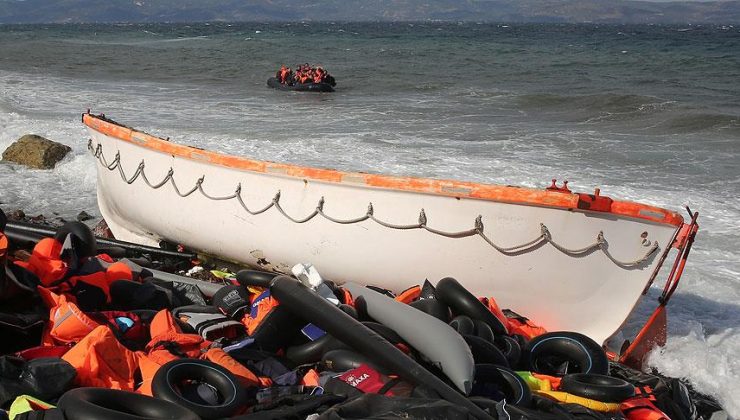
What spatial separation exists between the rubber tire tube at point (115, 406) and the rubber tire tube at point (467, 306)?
2.18m

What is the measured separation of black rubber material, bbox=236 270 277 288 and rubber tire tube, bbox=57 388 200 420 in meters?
2.01

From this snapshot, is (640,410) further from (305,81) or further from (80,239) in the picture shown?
(305,81)

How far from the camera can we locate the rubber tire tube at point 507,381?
396cm

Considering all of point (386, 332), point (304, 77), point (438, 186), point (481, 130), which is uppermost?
point (438, 186)

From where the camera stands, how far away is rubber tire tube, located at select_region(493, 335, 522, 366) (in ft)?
15.5

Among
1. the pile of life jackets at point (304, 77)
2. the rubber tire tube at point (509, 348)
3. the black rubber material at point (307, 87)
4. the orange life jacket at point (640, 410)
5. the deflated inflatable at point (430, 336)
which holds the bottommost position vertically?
the orange life jacket at point (640, 410)

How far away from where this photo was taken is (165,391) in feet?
11.6

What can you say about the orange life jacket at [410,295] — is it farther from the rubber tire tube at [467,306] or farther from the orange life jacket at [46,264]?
the orange life jacket at [46,264]

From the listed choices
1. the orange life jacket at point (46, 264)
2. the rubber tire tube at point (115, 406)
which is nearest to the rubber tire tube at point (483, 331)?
the rubber tire tube at point (115, 406)

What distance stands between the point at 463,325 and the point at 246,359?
1.41m

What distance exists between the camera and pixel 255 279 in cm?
543

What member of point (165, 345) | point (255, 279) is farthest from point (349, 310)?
point (165, 345)

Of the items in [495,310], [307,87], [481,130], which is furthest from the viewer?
[307,87]

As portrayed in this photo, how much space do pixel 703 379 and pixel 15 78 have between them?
963 inches
